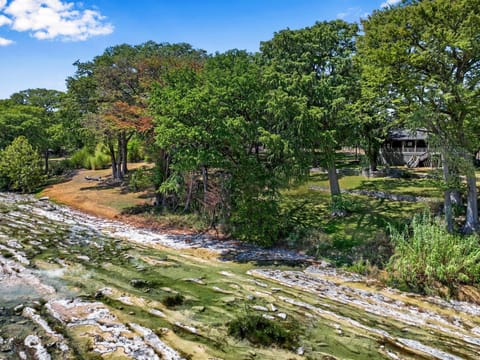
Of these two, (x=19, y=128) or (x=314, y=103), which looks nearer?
(x=314, y=103)

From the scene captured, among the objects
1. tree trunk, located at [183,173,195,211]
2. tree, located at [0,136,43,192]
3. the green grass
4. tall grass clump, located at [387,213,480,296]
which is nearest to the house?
the green grass

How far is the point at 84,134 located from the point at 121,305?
23.8 metres

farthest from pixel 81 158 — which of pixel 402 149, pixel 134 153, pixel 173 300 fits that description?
pixel 402 149

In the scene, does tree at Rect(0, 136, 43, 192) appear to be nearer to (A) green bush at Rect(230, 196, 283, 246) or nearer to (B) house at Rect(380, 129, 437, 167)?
(A) green bush at Rect(230, 196, 283, 246)

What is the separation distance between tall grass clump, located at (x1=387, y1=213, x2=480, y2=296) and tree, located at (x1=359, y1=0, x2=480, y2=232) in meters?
3.02

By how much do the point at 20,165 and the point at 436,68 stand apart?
3355 cm

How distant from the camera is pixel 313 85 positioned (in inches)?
639

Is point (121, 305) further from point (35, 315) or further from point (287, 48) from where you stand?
point (287, 48)

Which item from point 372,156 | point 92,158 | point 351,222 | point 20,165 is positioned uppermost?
point 92,158

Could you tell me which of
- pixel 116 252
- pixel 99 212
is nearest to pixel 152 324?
pixel 116 252

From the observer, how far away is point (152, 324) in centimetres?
839

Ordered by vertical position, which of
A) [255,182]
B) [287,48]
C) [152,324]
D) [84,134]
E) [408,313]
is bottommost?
[408,313]

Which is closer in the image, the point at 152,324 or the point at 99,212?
the point at 152,324

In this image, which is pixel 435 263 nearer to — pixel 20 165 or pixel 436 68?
pixel 436 68
